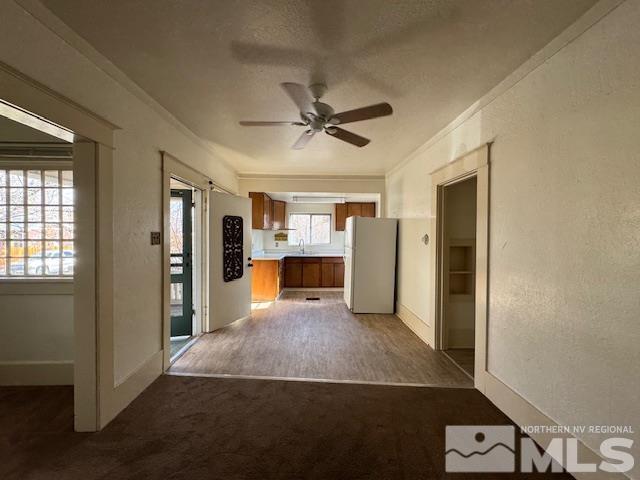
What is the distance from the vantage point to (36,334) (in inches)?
100


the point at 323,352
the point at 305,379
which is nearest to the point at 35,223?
the point at 305,379

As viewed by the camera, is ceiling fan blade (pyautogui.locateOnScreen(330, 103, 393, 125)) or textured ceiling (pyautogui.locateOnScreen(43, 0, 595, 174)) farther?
ceiling fan blade (pyautogui.locateOnScreen(330, 103, 393, 125))

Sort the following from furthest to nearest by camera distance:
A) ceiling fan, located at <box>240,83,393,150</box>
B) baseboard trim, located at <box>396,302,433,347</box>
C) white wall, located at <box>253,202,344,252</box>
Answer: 1. white wall, located at <box>253,202,344,252</box>
2. baseboard trim, located at <box>396,302,433,347</box>
3. ceiling fan, located at <box>240,83,393,150</box>

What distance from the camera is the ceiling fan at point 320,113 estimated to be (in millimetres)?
1916

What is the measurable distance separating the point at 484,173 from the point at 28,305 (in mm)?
4009

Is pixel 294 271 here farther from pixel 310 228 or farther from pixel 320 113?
pixel 320 113

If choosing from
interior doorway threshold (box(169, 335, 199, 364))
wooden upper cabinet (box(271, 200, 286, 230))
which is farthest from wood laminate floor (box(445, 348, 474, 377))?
wooden upper cabinet (box(271, 200, 286, 230))

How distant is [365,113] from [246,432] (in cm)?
227

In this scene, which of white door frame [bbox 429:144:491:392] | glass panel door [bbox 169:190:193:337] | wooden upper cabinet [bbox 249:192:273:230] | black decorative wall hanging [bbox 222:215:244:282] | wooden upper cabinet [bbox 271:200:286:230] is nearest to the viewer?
white door frame [bbox 429:144:491:392]

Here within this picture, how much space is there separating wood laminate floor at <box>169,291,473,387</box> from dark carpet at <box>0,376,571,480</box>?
223mm

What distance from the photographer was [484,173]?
2.40 metres

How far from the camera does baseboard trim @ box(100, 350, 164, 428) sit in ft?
6.59

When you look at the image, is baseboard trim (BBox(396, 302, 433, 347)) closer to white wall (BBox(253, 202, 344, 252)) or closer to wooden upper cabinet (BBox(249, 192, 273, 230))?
wooden upper cabinet (BBox(249, 192, 273, 230))

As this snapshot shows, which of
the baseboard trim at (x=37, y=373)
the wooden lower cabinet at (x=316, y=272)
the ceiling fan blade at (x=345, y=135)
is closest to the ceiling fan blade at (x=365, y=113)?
the ceiling fan blade at (x=345, y=135)
